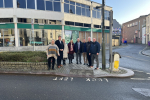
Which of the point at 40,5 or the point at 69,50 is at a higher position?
the point at 40,5

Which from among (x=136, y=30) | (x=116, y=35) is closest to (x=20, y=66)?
(x=116, y=35)

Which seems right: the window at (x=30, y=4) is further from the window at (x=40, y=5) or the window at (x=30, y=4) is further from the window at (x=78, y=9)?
the window at (x=78, y=9)

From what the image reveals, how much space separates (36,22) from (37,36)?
7.50ft

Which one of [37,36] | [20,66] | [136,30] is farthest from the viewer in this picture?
[136,30]

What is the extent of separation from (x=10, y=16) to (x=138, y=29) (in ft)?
176

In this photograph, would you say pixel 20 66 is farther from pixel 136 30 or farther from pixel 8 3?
pixel 136 30

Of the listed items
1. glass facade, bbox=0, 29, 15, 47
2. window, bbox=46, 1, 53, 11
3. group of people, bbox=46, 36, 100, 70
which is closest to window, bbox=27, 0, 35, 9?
window, bbox=46, 1, 53, 11

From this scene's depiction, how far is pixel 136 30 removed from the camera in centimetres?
5875

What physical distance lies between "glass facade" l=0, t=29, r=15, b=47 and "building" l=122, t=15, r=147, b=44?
47.0 meters

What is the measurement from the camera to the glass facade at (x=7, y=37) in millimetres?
19734

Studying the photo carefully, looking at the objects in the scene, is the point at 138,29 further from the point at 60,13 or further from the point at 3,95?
the point at 3,95

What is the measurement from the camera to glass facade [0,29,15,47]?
19734 millimetres

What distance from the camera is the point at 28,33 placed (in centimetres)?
2048

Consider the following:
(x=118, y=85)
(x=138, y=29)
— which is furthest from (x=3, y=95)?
(x=138, y=29)
